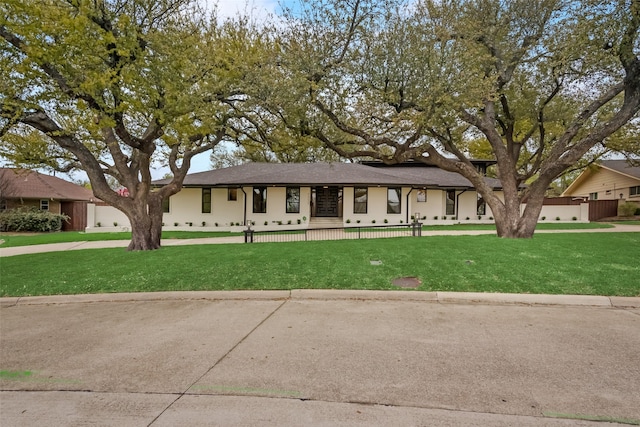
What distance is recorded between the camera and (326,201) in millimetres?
22500

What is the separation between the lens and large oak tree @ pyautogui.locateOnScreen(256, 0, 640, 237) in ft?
32.5

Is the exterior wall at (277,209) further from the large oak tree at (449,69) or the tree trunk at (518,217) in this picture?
the tree trunk at (518,217)

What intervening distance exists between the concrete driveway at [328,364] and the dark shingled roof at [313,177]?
15075 mm

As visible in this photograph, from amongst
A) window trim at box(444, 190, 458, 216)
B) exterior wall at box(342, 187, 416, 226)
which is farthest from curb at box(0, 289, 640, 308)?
window trim at box(444, 190, 458, 216)

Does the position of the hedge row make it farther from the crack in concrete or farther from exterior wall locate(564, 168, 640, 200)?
exterior wall locate(564, 168, 640, 200)

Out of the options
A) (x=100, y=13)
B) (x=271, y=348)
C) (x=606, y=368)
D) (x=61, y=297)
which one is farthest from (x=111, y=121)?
(x=606, y=368)

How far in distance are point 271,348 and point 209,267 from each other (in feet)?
16.2

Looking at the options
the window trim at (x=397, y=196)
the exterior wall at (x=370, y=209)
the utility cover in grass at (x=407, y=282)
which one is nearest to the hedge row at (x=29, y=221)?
the exterior wall at (x=370, y=209)

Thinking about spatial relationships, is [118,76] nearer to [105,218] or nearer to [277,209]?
[277,209]

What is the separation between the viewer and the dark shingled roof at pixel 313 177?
821 inches

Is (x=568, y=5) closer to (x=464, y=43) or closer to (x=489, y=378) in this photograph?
(x=464, y=43)

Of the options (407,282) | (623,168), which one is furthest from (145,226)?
(623,168)

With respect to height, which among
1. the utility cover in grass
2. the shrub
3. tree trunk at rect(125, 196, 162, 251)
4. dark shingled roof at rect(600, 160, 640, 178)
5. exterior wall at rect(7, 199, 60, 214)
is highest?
dark shingled roof at rect(600, 160, 640, 178)

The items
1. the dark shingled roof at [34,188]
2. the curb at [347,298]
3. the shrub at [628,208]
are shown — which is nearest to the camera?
the curb at [347,298]
